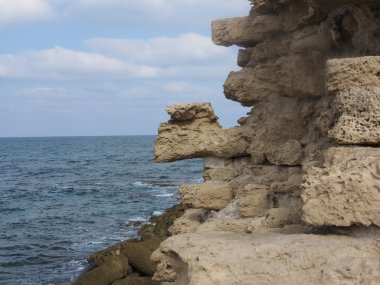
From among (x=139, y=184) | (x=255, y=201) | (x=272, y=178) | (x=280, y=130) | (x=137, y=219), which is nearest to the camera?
(x=255, y=201)

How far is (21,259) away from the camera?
739 inches

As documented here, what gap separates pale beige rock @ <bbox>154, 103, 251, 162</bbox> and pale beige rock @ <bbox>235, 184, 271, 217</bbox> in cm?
73

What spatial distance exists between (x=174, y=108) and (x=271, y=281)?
2.78 meters

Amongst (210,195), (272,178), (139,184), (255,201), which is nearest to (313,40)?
(272,178)

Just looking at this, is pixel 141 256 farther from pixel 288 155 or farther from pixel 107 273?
pixel 288 155

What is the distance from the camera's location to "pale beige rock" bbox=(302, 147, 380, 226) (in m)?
3.20

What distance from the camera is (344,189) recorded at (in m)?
3.28

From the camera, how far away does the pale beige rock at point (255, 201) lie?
500 cm

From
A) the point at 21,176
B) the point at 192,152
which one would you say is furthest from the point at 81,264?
the point at 21,176

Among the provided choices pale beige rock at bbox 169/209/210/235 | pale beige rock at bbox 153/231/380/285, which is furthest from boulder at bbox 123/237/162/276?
pale beige rock at bbox 153/231/380/285


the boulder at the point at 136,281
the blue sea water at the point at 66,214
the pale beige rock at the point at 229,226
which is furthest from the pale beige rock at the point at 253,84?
the blue sea water at the point at 66,214

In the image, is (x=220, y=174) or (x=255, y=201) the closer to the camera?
(x=255, y=201)

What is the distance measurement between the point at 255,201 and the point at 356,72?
1.89 metres

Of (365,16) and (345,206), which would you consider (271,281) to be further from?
(365,16)
